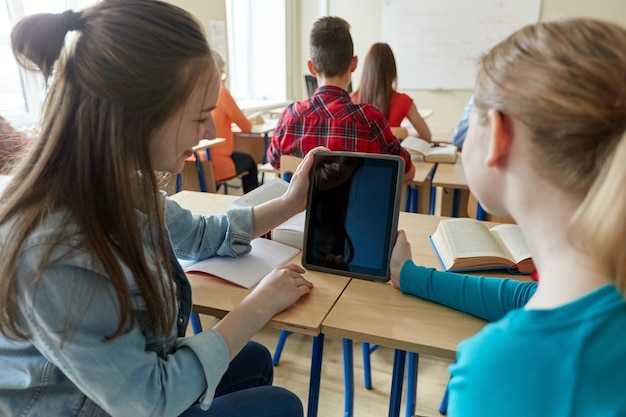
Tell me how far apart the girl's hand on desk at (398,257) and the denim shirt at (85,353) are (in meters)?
0.39

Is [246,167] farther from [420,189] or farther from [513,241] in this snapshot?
[513,241]

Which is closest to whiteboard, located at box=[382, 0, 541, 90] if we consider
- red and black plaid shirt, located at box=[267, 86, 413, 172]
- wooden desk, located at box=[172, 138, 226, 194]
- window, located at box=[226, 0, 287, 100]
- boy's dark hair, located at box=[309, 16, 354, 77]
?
window, located at box=[226, 0, 287, 100]

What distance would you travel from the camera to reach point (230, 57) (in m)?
5.19

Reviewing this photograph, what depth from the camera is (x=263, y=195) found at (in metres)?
1.38

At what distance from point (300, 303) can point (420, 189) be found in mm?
1794

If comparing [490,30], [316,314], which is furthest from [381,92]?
[490,30]

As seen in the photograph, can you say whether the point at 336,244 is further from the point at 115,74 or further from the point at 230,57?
the point at 230,57

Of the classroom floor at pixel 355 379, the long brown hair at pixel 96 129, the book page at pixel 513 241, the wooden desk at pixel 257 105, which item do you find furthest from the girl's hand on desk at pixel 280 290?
the wooden desk at pixel 257 105

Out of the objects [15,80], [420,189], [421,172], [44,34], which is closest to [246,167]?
[420,189]

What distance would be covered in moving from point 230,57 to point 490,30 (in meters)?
2.77

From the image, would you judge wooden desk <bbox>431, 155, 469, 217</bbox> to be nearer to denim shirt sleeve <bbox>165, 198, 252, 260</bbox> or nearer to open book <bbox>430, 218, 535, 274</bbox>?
open book <bbox>430, 218, 535, 274</bbox>

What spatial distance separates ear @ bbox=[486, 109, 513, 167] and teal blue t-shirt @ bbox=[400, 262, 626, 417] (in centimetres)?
19

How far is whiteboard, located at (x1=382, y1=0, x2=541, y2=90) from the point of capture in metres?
4.73

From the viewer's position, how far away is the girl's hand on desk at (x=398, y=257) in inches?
39.2
